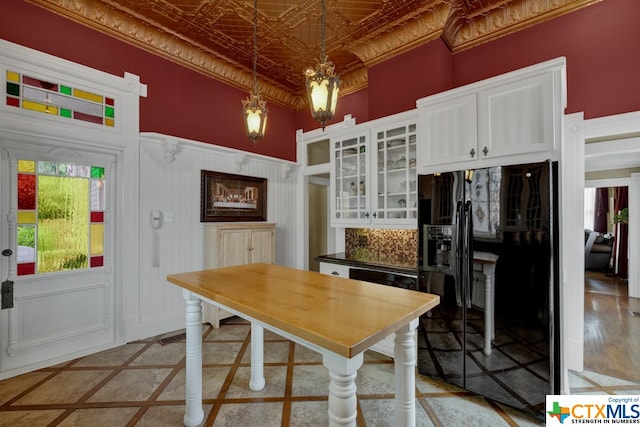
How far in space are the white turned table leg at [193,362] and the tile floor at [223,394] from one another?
114mm

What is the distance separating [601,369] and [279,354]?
295 centimetres

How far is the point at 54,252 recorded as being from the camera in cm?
271

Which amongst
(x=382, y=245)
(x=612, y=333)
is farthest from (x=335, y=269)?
(x=612, y=333)

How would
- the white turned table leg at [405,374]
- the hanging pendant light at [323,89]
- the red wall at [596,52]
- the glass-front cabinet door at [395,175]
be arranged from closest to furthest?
the white turned table leg at [405,374] → the hanging pendant light at [323,89] → the red wall at [596,52] → the glass-front cabinet door at [395,175]

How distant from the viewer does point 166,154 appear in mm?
3279

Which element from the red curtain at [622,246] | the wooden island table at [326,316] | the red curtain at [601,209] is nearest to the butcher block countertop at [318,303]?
the wooden island table at [326,316]

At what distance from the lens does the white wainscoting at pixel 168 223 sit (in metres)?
3.18

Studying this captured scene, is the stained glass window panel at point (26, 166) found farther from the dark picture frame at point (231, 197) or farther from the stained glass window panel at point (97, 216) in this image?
the dark picture frame at point (231, 197)

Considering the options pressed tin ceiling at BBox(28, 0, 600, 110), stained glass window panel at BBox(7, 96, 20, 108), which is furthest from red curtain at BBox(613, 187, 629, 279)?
stained glass window panel at BBox(7, 96, 20, 108)

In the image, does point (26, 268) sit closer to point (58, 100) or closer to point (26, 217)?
point (26, 217)

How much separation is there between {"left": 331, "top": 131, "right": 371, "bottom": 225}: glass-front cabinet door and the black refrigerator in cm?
104

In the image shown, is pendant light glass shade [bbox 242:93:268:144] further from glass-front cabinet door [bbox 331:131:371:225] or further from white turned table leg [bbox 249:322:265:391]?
glass-front cabinet door [bbox 331:131:371:225]

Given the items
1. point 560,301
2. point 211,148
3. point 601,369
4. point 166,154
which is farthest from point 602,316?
point 166,154

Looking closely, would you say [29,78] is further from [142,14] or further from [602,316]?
[602,316]
